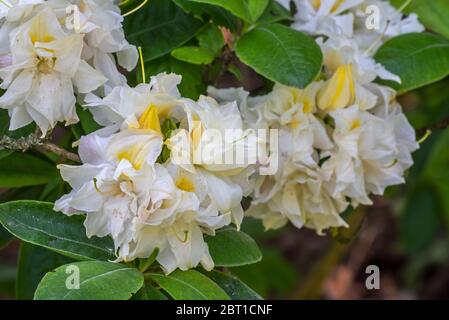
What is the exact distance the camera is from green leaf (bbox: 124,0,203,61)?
1227 millimetres

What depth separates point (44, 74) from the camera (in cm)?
107

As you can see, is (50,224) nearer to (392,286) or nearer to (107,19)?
(107,19)

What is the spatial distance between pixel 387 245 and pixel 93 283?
2337 millimetres

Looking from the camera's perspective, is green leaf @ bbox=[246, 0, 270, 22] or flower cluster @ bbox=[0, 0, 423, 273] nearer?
flower cluster @ bbox=[0, 0, 423, 273]

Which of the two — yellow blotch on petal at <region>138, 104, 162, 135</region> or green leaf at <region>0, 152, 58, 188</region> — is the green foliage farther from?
green leaf at <region>0, 152, 58, 188</region>

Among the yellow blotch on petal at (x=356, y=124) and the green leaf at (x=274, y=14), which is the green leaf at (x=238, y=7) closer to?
the green leaf at (x=274, y=14)

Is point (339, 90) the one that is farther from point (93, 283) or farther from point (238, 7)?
point (93, 283)

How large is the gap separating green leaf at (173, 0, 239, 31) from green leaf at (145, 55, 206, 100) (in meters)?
0.07

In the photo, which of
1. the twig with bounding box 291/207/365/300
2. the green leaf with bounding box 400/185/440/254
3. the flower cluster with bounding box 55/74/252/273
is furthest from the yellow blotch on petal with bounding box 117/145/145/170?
the green leaf with bounding box 400/185/440/254

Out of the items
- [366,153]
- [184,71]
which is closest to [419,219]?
[366,153]

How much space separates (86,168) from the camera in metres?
1.00

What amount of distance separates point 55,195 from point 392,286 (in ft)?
6.40

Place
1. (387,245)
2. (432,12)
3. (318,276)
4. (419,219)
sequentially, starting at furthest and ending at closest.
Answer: (387,245) → (419,219) → (318,276) → (432,12)

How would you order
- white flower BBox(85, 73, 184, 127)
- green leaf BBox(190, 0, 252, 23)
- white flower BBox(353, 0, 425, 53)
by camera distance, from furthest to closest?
white flower BBox(353, 0, 425, 53), green leaf BBox(190, 0, 252, 23), white flower BBox(85, 73, 184, 127)
